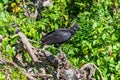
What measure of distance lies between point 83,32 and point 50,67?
120 centimetres

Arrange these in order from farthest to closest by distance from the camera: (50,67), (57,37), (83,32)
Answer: (83,32), (50,67), (57,37)

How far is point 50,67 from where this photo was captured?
485cm

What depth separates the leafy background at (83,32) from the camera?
481 cm

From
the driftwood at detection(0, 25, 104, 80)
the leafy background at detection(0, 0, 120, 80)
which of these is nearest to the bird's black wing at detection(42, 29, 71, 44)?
the driftwood at detection(0, 25, 104, 80)

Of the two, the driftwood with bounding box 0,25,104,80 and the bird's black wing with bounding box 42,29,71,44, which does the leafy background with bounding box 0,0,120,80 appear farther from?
the bird's black wing with bounding box 42,29,71,44

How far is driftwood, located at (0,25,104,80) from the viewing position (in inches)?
183

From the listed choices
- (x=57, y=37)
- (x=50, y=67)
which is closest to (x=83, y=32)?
(x=50, y=67)

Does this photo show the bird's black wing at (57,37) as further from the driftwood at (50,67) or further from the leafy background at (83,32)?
the leafy background at (83,32)

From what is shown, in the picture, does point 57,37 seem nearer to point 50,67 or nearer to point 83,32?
point 50,67

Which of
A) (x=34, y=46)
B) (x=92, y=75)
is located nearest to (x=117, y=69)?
(x=92, y=75)

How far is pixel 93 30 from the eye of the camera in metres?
5.71

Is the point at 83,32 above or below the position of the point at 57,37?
below

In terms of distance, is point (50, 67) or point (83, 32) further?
point (83, 32)

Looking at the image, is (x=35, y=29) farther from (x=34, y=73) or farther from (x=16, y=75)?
(x=16, y=75)
